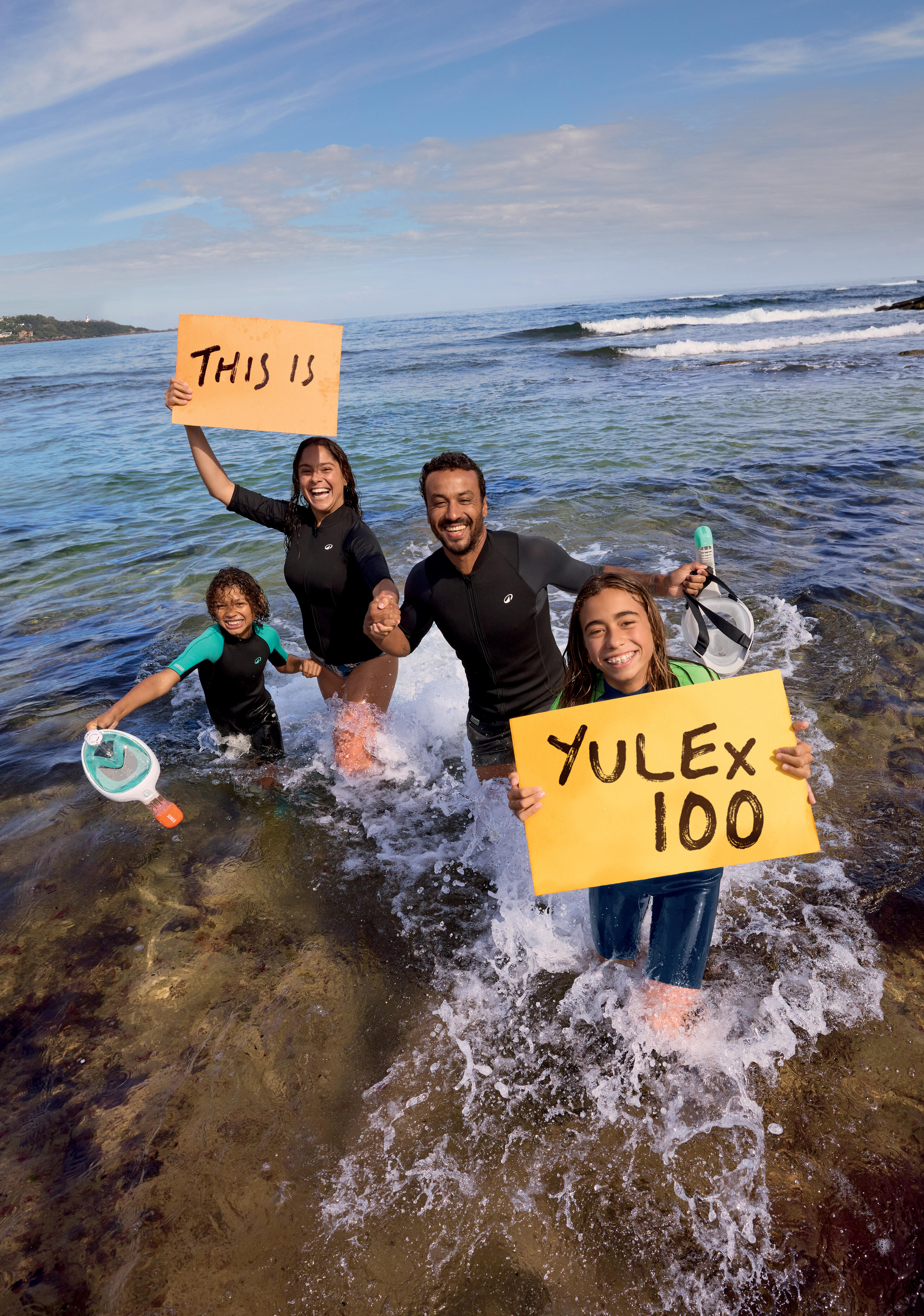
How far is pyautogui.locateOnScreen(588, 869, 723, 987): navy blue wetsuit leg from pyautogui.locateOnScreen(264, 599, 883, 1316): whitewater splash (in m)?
0.31

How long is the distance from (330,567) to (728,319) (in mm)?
52618

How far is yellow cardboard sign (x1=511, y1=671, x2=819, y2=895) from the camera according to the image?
2436 millimetres

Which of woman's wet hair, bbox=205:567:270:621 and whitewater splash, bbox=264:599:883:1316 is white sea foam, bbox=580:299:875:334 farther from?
whitewater splash, bbox=264:599:883:1316

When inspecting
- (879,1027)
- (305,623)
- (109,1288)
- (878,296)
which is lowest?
(109,1288)

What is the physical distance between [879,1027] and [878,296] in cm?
7447

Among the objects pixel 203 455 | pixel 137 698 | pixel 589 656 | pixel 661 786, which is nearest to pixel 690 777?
pixel 661 786

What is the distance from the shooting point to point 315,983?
3447 millimetres

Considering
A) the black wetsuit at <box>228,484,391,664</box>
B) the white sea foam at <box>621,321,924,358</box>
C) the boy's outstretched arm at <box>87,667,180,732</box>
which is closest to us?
the boy's outstretched arm at <box>87,667,180,732</box>

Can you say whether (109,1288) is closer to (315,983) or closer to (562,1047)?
(315,983)

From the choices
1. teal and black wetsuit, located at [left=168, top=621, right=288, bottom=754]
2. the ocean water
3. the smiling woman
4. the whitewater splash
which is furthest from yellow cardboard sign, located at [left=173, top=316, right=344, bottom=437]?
the whitewater splash

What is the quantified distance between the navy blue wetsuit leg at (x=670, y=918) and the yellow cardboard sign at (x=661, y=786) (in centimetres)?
22

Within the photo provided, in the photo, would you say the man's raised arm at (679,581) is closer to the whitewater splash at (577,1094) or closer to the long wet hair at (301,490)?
the whitewater splash at (577,1094)

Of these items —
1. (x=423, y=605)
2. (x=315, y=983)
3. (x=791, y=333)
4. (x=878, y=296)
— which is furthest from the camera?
(x=878, y=296)

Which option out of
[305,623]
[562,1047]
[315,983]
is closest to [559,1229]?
[562,1047]
